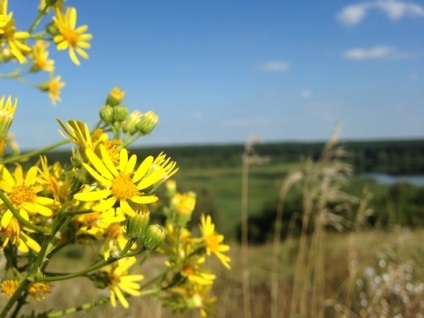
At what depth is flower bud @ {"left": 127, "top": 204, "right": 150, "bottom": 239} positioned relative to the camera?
93 cm

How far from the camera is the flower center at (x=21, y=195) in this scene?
99 centimetres

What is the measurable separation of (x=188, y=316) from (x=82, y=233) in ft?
10.9

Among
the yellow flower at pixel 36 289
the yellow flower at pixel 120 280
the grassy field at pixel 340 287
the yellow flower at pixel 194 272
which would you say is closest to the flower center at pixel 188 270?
Result: the yellow flower at pixel 194 272

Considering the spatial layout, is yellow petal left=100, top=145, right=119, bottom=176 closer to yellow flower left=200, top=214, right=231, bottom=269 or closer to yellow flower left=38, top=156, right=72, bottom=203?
yellow flower left=38, top=156, right=72, bottom=203

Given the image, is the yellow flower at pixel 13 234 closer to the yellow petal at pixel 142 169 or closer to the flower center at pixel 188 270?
the yellow petal at pixel 142 169

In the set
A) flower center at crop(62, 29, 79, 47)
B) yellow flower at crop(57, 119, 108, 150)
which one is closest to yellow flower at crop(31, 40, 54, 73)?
flower center at crop(62, 29, 79, 47)

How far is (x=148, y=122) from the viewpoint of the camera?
1.26 m

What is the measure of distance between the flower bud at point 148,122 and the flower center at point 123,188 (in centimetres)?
32

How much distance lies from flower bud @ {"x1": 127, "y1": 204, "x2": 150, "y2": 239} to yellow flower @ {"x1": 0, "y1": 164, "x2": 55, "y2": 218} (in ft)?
0.58

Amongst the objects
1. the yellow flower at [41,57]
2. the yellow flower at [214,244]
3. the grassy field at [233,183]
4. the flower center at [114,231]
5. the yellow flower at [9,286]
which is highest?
the yellow flower at [41,57]

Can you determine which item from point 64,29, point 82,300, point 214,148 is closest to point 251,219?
point 82,300

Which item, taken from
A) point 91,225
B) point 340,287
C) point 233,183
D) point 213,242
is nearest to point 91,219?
point 91,225

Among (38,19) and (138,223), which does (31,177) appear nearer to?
(138,223)

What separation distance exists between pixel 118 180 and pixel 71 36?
3.20ft
